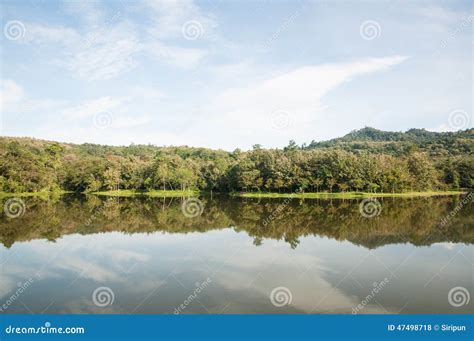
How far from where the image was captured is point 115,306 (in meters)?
13.2

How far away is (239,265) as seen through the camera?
18.8 m

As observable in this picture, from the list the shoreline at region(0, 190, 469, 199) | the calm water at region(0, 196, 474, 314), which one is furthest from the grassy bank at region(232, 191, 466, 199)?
the calm water at region(0, 196, 474, 314)

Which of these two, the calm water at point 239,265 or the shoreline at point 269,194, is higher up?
the shoreline at point 269,194

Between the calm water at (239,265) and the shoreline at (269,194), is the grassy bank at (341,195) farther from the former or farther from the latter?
the calm water at (239,265)

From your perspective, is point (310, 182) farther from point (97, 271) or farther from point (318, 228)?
point (97, 271)

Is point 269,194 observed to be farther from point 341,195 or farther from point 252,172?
point 341,195

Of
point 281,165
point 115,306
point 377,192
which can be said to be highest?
point 281,165

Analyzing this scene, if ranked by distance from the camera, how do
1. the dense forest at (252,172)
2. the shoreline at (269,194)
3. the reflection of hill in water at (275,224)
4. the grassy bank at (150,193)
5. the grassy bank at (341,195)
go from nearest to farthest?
the reflection of hill in water at (275,224) → the grassy bank at (341,195) → the shoreline at (269,194) → the dense forest at (252,172) → the grassy bank at (150,193)

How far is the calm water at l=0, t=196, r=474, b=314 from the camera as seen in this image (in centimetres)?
1348

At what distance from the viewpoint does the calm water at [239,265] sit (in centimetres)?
1348

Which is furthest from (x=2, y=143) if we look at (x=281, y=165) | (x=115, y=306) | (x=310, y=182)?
(x=115, y=306)

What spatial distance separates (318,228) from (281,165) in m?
34.3

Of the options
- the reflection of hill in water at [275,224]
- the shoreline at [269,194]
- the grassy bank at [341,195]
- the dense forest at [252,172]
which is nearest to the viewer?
the reflection of hill in water at [275,224]

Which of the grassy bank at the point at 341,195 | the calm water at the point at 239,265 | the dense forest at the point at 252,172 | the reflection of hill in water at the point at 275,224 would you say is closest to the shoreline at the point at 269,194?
A: the grassy bank at the point at 341,195
